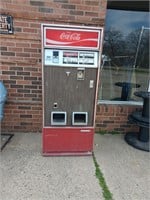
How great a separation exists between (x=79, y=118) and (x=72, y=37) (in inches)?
44.0

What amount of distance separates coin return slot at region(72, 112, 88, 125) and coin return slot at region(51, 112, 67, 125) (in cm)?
14

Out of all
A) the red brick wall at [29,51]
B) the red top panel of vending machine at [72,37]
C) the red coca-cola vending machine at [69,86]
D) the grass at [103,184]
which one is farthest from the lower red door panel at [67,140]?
the red top panel of vending machine at [72,37]

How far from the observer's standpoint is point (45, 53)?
2564mm

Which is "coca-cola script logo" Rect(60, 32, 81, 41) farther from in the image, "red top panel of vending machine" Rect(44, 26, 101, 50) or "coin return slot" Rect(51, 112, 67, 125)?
"coin return slot" Rect(51, 112, 67, 125)

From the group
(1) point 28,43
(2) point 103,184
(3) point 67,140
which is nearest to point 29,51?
(1) point 28,43

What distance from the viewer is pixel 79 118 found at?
2.97m

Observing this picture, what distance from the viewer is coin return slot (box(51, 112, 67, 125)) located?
2.85 m

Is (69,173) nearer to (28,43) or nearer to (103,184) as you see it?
(103,184)

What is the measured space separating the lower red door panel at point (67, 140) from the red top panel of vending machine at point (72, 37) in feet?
3.72

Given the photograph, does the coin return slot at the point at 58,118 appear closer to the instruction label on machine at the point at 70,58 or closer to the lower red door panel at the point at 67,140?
the lower red door panel at the point at 67,140

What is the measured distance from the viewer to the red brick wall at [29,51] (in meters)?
3.17

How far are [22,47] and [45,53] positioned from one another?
0.92m

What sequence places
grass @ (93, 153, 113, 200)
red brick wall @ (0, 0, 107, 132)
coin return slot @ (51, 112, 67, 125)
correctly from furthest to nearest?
red brick wall @ (0, 0, 107, 132)
coin return slot @ (51, 112, 67, 125)
grass @ (93, 153, 113, 200)

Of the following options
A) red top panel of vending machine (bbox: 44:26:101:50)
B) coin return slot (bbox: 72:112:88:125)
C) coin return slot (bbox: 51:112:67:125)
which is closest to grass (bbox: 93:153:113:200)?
coin return slot (bbox: 72:112:88:125)
